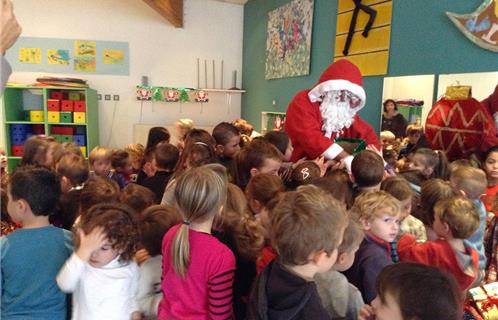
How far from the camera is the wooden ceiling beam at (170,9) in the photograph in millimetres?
5427

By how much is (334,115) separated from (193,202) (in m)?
1.63

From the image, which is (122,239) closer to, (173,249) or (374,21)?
(173,249)

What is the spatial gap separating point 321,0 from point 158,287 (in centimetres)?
413

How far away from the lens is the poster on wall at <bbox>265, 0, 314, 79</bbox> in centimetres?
499

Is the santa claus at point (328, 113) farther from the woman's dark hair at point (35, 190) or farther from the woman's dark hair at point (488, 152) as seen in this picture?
the woman's dark hair at point (35, 190)

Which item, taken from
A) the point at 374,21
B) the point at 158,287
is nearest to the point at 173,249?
the point at 158,287

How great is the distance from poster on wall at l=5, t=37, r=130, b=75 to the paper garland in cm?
47

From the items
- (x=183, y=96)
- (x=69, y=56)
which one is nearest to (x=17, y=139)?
(x=69, y=56)

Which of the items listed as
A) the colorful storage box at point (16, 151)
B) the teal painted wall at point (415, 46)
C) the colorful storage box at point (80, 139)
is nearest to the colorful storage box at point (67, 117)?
the colorful storage box at point (80, 139)

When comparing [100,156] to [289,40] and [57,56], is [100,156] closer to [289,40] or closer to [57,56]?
[289,40]

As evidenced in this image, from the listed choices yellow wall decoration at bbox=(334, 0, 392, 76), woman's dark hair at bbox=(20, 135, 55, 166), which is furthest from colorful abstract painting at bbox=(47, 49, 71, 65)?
yellow wall decoration at bbox=(334, 0, 392, 76)

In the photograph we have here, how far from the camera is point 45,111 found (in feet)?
19.9

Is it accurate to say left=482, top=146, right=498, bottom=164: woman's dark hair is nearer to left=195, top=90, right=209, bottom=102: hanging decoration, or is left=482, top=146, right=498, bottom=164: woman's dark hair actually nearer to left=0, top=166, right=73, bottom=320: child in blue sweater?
left=0, top=166, right=73, bottom=320: child in blue sweater

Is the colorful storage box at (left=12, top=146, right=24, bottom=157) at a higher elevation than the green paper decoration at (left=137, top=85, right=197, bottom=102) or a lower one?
lower
